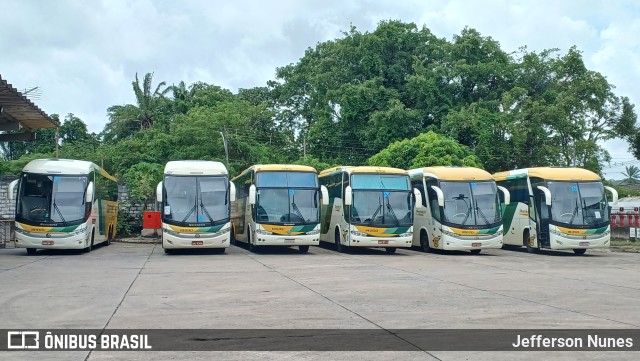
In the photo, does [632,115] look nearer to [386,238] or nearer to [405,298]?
[386,238]

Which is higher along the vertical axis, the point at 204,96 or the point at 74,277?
the point at 204,96

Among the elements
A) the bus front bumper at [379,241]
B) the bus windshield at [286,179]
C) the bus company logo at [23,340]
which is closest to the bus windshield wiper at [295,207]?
the bus windshield at [286,179]

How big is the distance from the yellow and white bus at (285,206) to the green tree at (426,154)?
17429 millimetres

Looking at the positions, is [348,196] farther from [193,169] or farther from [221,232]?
[193,169]

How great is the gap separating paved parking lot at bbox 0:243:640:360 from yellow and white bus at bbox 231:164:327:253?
4248 mm

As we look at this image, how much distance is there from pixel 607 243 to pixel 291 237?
11006mm

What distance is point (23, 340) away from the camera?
8.16 m

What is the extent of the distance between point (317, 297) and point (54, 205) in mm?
15378

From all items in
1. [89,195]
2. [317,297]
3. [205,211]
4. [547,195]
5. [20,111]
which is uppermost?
[20,111]

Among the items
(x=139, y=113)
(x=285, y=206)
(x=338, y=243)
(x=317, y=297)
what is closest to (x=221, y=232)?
(x=285, y=206)

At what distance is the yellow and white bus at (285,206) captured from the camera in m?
25.5

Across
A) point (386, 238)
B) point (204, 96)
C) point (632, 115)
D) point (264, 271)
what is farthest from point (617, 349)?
point (204, 96)

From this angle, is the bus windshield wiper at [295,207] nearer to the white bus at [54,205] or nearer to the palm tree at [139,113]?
the white bus at [54,205]

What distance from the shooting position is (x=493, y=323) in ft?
31.4
